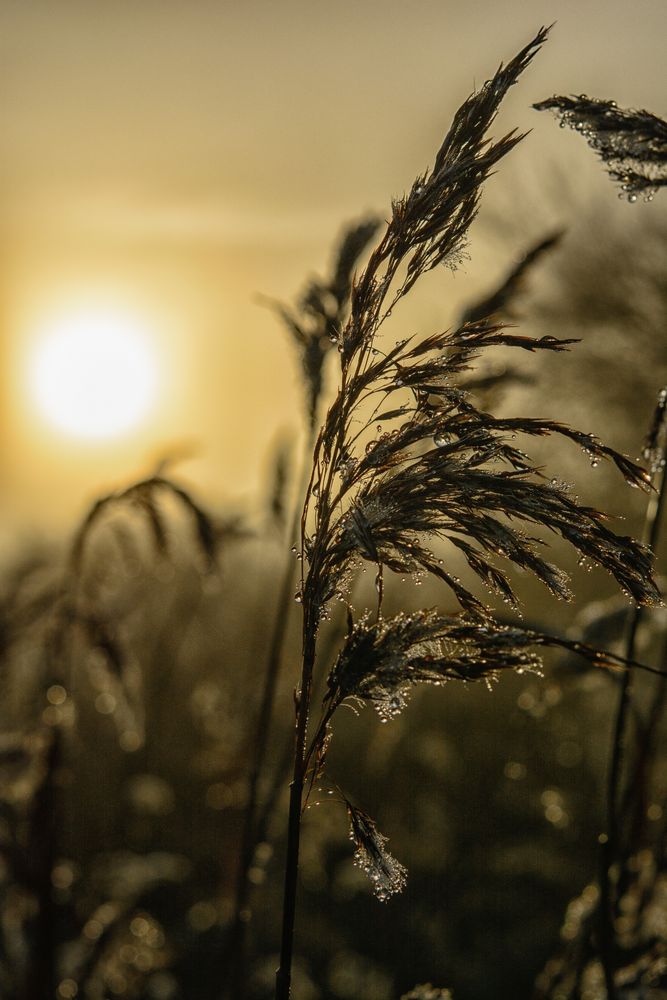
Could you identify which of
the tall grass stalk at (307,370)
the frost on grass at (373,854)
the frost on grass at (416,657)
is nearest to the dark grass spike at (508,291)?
the tall grass stalk at (307,370)

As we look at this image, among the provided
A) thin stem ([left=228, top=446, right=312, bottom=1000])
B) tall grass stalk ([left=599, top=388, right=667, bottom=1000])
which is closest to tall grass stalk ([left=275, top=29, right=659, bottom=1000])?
tall grass stalk ([left=599, top=388, right=667, bottom=1000])

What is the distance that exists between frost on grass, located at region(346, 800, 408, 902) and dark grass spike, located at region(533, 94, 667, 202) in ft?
3.54

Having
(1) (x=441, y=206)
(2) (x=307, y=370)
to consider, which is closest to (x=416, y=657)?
(1) (x=441, y=206)

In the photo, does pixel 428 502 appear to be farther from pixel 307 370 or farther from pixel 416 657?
pixel 307 370

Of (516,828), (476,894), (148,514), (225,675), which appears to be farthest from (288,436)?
(225,675)

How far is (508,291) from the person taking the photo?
269 centimetres

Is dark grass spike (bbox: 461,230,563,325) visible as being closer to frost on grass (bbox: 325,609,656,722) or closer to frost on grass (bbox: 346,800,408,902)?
frost on grass (bbox: 325,609,656,722)

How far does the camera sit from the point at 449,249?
4.92 feet

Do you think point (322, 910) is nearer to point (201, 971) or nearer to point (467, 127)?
point (201, 971)

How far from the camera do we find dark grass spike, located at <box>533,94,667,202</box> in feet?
5.11

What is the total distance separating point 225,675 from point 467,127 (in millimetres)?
7650

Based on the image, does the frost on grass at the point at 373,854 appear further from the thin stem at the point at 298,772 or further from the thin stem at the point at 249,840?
the thin stem at the point at 249,840

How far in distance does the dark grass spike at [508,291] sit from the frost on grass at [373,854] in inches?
59.0

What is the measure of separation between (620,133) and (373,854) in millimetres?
1159
